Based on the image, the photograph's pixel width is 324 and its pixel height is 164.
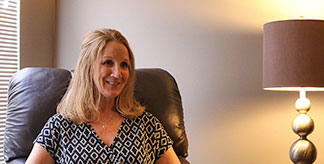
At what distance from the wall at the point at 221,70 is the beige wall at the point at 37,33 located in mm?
631

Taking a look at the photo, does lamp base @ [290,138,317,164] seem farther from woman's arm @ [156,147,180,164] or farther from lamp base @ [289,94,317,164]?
woman's arm @ [156,147,180,164]

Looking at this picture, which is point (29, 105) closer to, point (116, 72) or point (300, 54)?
point (116, 72)

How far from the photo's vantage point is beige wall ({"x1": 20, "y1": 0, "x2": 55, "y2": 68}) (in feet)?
9.70

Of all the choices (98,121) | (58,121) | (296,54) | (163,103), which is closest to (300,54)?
(296,54)

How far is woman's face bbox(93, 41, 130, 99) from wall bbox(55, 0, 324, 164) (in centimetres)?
98

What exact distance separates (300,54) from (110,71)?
2.95 feet

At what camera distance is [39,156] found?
5.48 feet

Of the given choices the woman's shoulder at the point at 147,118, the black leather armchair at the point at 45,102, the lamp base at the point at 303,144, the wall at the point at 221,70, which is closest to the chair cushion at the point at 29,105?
the black leather armchair at the point at 45,102

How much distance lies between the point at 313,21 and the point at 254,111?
76 cm

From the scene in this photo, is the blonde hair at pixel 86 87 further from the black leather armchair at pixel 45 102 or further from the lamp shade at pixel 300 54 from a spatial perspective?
the lamp shade at pixel 300 54

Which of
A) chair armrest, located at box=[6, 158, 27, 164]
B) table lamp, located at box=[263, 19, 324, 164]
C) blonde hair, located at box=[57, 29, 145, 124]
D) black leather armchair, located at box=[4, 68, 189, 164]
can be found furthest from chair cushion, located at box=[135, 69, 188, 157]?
chair armrest, located at box=[6, 158, 27, 164]

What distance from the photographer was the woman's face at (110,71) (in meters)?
1.75

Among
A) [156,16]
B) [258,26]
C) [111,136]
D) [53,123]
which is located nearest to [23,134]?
[53,123]

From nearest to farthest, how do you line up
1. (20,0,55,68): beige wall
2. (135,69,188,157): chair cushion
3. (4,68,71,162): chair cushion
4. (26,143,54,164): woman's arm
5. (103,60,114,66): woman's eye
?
(26,143,54,164): woman's arm, (103,60,114,66): woman's eye, (4,68,71,162): chair cushion, (135,69,188,157): chair cushion, (20,0,55,68): beige wall
